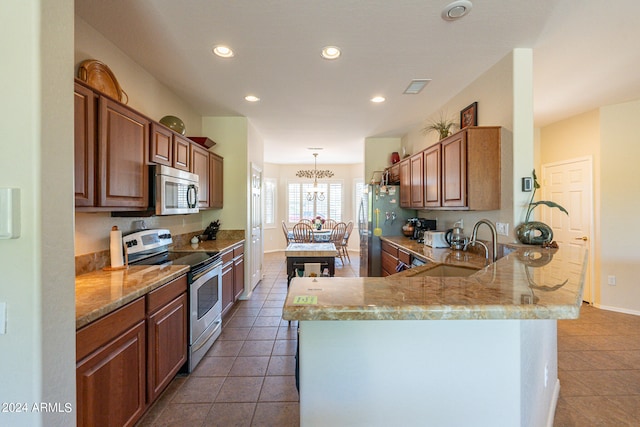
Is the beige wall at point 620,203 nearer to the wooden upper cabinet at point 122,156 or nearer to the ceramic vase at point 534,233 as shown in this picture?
the ceramic vase at point 534,233

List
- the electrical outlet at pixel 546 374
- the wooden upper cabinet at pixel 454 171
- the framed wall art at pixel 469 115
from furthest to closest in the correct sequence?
the framed wall art at pixel 469 115, the wooden upper cabinet at pixel 454 171, the electrical outlet at pixel 546 374

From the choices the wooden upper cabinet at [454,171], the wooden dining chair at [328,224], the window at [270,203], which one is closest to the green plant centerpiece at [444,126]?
the wooden upper cabinet at [454,171]

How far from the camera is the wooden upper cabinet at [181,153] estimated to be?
2.71 metres

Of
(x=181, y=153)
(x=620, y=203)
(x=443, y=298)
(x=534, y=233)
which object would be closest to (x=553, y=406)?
(x=534, y=233)

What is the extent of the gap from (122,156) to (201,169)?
1.42 metres

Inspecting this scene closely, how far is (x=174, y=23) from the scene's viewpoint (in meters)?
1.99

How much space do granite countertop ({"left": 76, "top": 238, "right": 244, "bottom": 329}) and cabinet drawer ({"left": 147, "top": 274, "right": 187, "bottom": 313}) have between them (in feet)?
0.14

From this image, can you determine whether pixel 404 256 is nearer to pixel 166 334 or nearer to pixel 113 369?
pixel 166 334

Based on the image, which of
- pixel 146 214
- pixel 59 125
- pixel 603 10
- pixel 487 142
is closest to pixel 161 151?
pixel 146 214

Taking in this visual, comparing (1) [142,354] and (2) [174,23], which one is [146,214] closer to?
(1) [142,354]

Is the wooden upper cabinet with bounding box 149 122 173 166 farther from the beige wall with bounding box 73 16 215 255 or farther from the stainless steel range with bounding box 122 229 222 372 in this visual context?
the stainless steel range with bounding box 122 229 222 372

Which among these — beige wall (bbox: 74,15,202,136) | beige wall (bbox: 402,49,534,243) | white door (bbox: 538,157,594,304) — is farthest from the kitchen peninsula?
white door (bbox: 538,157,594,304)
